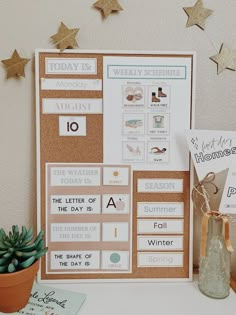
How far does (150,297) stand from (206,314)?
0.13 meters

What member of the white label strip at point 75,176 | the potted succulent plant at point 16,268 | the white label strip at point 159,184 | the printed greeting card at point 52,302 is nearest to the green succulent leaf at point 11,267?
the potted succulent plant at point 16,268

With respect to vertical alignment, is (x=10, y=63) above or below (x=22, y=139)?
above

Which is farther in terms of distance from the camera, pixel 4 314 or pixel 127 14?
pixel 127 14

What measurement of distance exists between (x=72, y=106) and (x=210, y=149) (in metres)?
0.34

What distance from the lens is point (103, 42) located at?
0.82 meters

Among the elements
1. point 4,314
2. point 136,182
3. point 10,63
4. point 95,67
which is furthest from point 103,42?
point 4,314

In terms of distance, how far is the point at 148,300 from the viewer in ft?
2.55

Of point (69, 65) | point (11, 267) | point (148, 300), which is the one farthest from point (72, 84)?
point (148, 300)

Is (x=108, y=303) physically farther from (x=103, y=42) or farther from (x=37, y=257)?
(x=103, y=42)

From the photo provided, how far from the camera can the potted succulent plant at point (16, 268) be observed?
2.23 feet

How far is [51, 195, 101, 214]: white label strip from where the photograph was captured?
0.84m

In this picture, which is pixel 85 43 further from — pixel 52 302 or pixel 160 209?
pixel 52 302

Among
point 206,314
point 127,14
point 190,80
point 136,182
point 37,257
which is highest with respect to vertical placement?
point 127,14

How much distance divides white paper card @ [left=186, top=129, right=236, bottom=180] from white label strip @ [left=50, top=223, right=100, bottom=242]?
286mm
